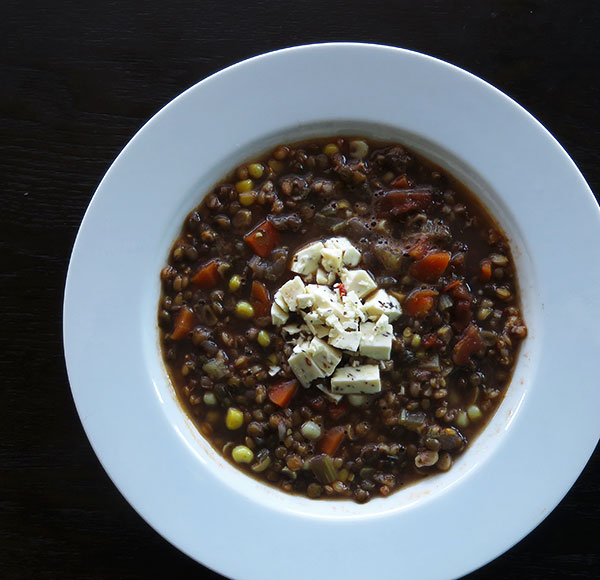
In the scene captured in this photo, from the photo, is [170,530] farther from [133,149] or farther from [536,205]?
[536,205]

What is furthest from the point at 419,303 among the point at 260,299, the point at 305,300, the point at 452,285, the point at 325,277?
the point at 260,299

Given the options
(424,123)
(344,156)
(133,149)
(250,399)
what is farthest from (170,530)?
(424,123)

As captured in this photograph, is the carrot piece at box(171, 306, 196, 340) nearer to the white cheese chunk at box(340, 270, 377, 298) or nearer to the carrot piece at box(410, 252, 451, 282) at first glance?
the white cheese chunk at box(340, 270, 377, 298)

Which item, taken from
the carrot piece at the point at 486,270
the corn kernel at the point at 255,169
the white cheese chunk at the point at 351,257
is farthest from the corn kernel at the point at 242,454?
the carrot piece at the point at 486,270

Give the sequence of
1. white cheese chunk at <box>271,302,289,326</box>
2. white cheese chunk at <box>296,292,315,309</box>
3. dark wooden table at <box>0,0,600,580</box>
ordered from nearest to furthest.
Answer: white cheese chunk at <box>296,292,315,309</box> → white cheese chunk at <box>271,302,289,326</box> → dark wooden table at <box>0,0,600,580</box>

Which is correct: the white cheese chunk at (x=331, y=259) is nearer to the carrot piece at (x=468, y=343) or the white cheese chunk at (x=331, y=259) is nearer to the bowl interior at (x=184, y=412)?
the bowl interior at (x=184, y=412)

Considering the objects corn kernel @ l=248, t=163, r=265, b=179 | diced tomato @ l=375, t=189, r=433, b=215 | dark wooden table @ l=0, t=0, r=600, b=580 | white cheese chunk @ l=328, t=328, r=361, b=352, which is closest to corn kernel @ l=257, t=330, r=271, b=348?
white cheese chunk @ l=328, t=328, r=361, b=352

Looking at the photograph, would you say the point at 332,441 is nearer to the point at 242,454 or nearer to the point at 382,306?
the point at 242,454
